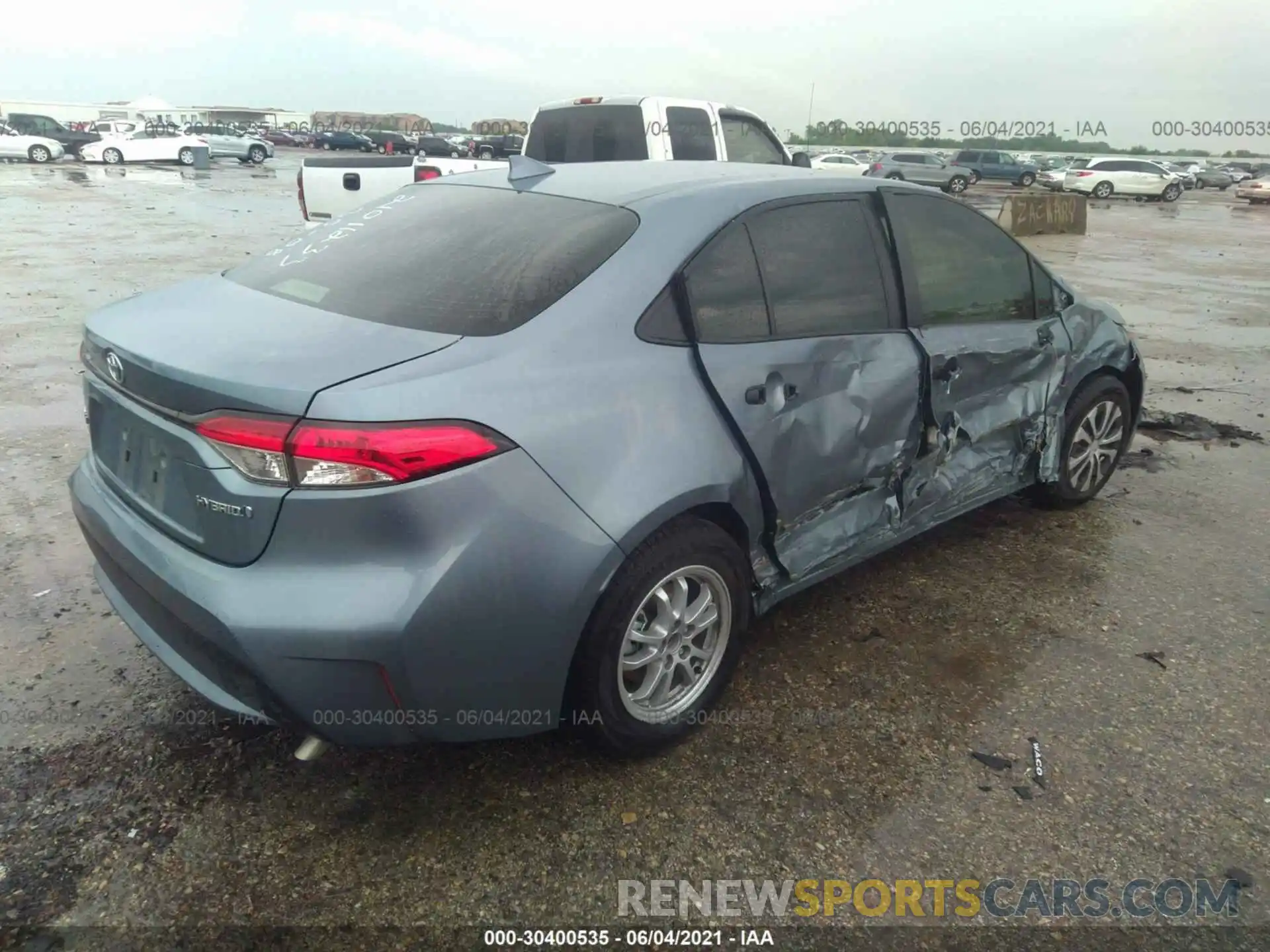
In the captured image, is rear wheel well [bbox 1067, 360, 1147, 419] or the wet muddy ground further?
rear wheel well [bbox 1067, 360, 1147, 419]

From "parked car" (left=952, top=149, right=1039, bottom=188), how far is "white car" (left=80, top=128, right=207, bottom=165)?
108 ft

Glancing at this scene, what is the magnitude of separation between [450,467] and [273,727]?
1288 millimetres

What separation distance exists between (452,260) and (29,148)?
3928 centimetres

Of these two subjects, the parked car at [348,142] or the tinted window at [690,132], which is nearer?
the tinted window at [690,132]

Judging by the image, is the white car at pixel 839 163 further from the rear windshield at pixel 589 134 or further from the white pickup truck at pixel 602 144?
the rear windshield at pixel 589 134

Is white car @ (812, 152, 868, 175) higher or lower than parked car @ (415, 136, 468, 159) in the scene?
lower

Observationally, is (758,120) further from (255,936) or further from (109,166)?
(109,166)

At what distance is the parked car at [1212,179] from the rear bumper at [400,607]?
5626cm

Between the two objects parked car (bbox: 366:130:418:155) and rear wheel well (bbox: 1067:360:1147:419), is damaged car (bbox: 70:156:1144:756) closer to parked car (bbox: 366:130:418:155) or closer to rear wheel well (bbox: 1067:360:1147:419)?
rear wheel well (bbox: 1067:360:1147:419)

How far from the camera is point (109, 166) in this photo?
1318 inches

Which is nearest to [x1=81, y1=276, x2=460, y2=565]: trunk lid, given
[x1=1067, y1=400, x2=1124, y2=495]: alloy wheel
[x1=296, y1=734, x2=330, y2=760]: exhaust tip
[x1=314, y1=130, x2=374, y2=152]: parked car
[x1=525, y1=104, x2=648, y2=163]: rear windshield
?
[x1=296, y1=734, x2=330, y2=760]: exhaust tip

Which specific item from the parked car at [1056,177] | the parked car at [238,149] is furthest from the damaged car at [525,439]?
the parked car at [238,149]

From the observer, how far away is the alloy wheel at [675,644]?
8.22ft

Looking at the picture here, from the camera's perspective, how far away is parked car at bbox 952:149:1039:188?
39969 mm
